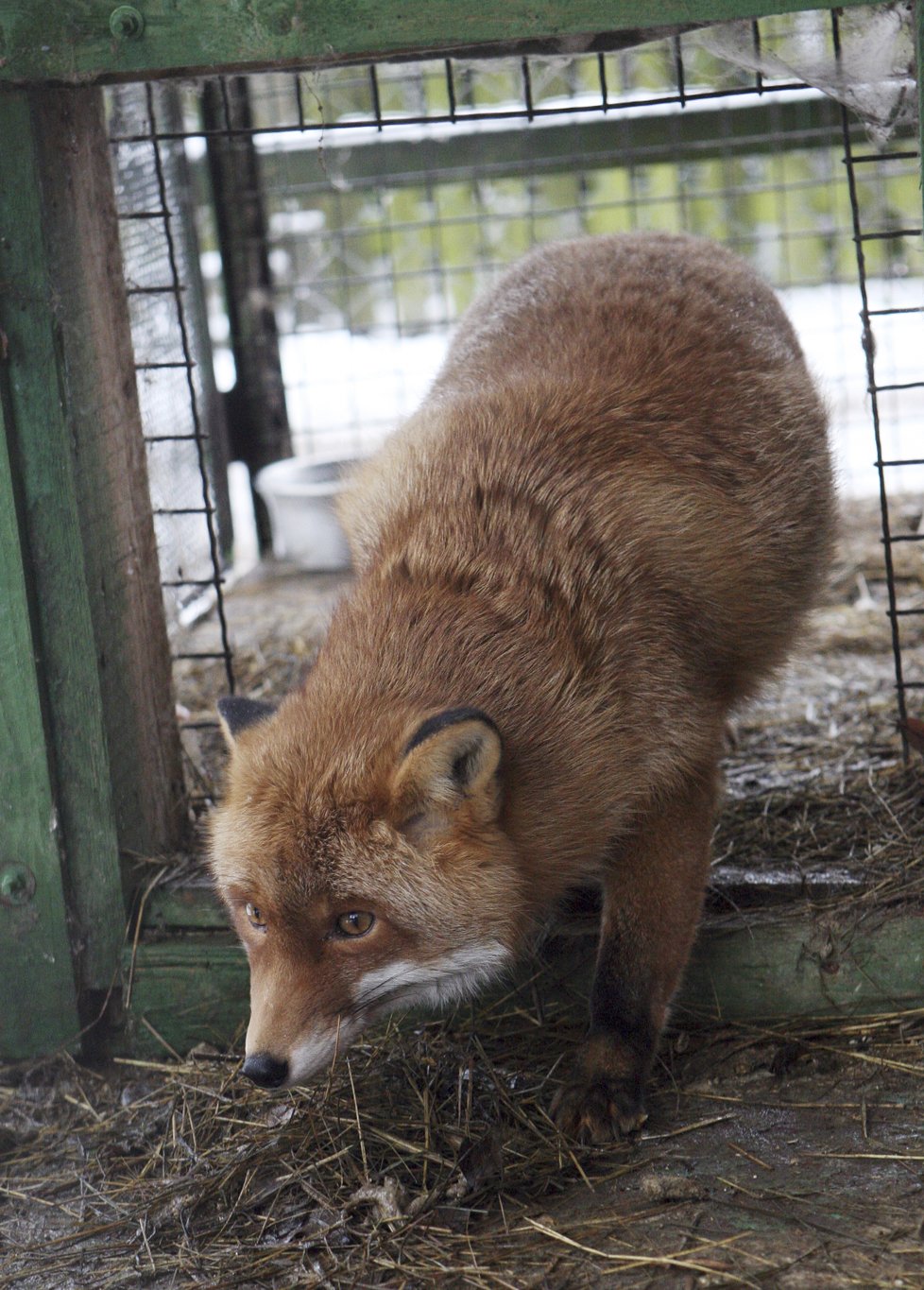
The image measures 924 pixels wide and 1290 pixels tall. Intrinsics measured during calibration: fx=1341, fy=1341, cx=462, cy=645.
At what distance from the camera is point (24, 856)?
11.0 ft

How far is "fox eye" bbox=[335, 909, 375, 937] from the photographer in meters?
2.52

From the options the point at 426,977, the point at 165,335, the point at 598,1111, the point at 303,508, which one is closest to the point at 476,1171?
the point at 598,1111

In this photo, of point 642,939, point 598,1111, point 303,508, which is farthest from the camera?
point 303,508

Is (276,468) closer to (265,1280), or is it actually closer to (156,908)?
(156,908)

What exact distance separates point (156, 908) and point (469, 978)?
1103 mm

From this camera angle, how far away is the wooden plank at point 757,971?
3.17m

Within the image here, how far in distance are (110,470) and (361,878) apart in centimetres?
145

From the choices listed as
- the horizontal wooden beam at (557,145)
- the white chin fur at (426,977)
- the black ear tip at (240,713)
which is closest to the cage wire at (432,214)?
the horizontal wooden beam at (557,145)

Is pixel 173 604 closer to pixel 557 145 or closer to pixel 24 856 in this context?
pixel 24 856

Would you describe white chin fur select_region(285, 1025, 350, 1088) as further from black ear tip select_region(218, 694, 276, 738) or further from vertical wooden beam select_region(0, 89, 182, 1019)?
vertical wooden beam select_region(0, 89, 182, 1019)

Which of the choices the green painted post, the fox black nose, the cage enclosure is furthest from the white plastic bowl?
the fox black nose

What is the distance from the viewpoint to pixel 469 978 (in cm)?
272

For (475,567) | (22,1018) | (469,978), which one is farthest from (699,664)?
(22,1018)

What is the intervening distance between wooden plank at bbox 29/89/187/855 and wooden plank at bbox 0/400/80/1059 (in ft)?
0.54
